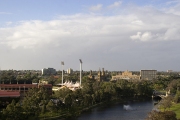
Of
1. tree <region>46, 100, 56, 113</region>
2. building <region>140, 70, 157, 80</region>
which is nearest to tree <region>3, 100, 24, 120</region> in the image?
tree <region>46, 100, 56, 113</region>

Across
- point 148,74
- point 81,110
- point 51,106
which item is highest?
point 148,74

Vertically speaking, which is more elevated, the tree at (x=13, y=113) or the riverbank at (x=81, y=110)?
the tree at (x=13, y=113)

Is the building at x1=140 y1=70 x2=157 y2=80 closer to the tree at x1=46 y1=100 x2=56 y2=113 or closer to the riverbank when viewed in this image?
the riverbank

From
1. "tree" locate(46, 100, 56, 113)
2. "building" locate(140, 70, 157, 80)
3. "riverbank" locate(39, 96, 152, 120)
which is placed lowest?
"riverbank" locate(39, 96, 152, 120)

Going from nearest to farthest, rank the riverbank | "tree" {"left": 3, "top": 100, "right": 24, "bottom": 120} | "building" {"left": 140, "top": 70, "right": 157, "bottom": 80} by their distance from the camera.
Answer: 1. "tree" {"left": 3, "top": 100, "right": 24, "bottom": 120}
2. the riverbank
3. "building" {"left": 140, "top": 70, "right": 157, "bottom": 80}

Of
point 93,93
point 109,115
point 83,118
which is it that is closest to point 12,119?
point 83,118

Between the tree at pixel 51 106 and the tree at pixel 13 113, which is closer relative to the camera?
the tree at pixel 13 113

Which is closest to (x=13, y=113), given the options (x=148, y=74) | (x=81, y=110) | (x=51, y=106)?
(x=51, y=106)

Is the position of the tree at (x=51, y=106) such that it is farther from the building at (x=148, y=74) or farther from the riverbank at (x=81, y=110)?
the building at (x=148, y=74)

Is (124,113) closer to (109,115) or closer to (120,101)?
(109,115)

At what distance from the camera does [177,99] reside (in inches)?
1921

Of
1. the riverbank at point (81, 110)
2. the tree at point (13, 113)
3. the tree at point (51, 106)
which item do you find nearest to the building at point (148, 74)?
the riverbank at point (81, 110)

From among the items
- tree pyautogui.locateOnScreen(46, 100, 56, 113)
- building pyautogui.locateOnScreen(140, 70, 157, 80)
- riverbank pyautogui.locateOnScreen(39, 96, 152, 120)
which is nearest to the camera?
tree pyautogui.locateOnScreen(46, 100, 56, 113)

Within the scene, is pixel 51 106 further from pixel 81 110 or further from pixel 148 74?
pixel 148 74
